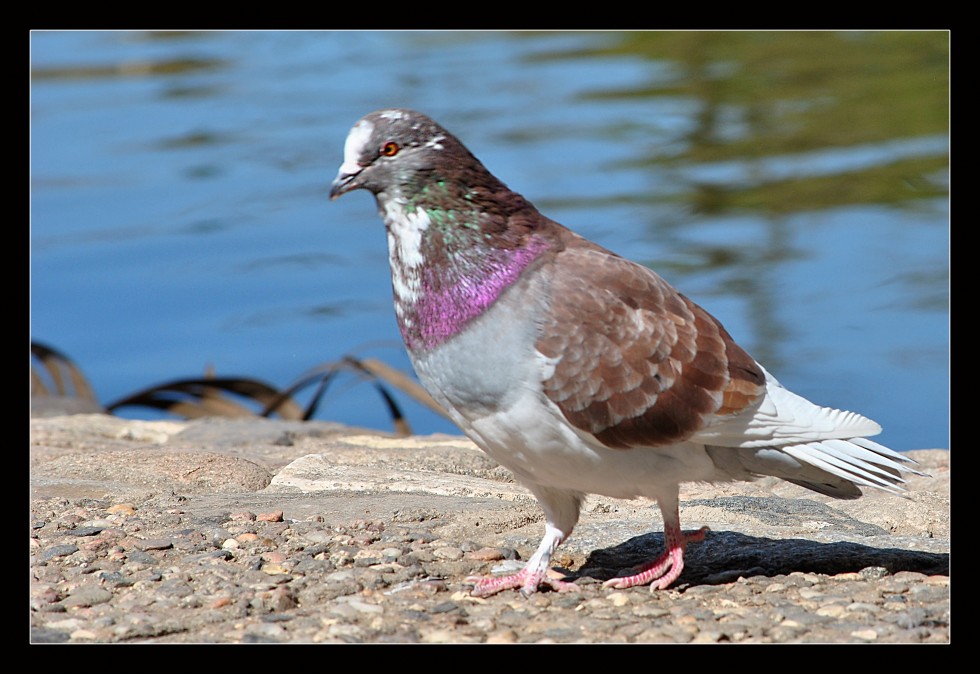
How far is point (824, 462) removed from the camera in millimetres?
3945

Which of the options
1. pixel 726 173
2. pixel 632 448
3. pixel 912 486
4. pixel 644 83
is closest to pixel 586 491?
pixel 632 448

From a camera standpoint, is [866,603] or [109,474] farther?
[109,474]

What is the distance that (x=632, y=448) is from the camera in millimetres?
3781

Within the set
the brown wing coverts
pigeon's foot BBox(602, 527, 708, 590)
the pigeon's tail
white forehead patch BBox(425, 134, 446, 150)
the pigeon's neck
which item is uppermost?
white forehead patch BBox(425, 134, 446, 150)

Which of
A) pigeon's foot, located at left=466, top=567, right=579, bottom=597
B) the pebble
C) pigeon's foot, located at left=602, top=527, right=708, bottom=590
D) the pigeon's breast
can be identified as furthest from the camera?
pigeon's foot, located at left=602, top=527, right=708, bottom=590

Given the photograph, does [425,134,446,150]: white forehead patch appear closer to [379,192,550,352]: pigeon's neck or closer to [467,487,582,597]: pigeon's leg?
[379,192,550,352]: pigeon's neck

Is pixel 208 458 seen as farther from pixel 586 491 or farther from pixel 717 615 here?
pixel 717 615

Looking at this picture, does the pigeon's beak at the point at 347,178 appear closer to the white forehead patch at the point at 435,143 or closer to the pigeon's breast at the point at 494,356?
the white forehead patch at the point at 435,143

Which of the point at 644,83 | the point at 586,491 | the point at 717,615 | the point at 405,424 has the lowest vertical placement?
the point at 405,424

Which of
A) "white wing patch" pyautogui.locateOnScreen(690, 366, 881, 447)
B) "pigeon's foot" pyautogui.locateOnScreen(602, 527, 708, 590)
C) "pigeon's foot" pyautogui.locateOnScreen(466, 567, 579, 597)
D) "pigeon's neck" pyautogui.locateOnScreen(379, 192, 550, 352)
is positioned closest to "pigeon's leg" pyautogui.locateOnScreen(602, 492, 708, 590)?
"pigeon's foot" pyautogui.locateOnScreen(602, 527, 708, 590)

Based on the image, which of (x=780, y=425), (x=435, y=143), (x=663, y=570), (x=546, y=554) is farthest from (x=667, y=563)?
(x=435, y=143)

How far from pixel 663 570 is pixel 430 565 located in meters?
0.72

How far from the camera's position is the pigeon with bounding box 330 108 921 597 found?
145 inches

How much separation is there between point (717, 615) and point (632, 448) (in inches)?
20.4
